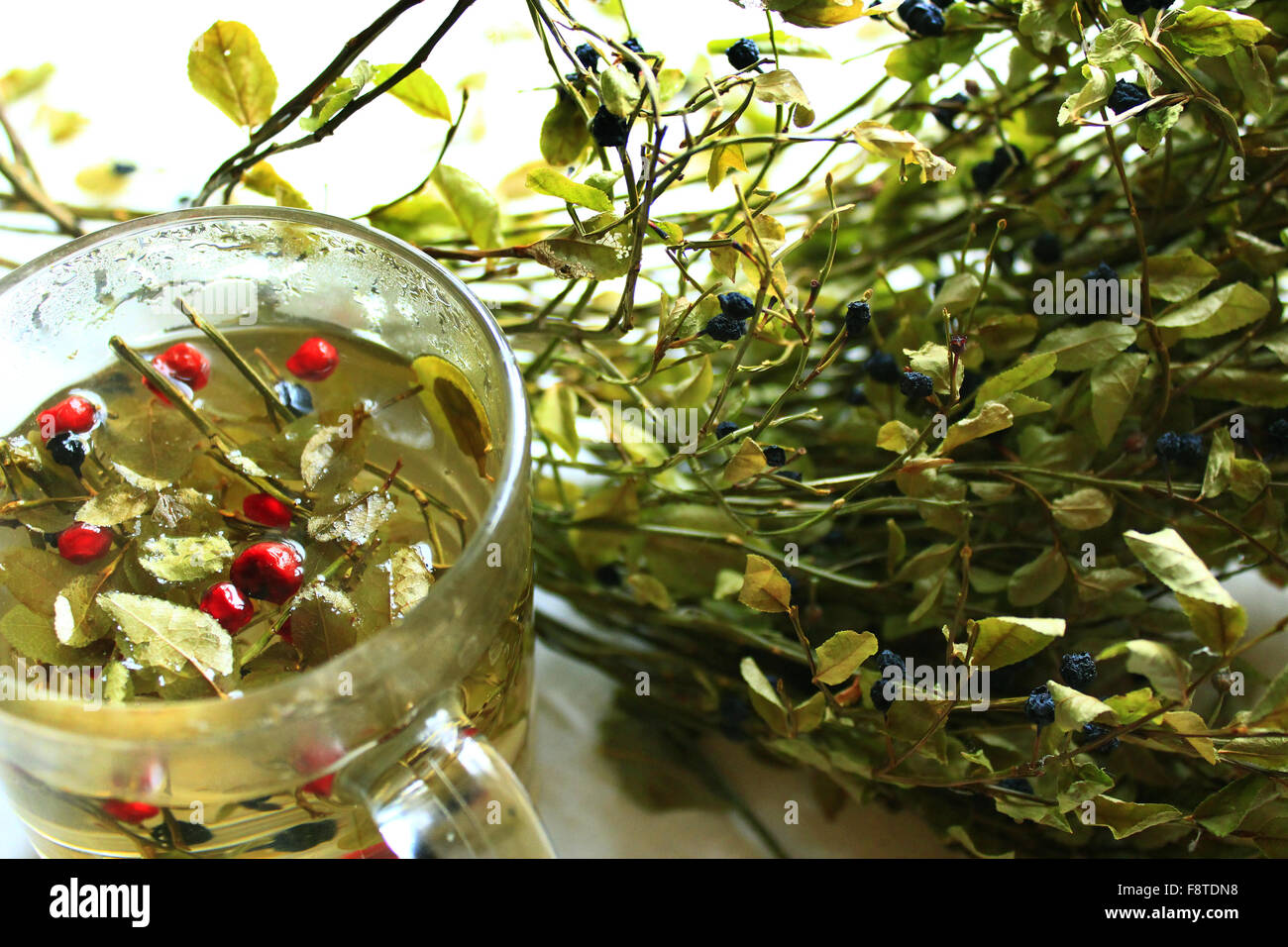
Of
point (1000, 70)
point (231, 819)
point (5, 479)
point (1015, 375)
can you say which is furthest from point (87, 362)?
point (1000, 70)

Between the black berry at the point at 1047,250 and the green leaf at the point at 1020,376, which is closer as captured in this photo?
the green leaf at the point at 1020,376

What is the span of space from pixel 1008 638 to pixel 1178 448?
133mm

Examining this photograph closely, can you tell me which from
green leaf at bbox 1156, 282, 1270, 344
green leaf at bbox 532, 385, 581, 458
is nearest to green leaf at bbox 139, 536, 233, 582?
green leaf at bbox 532, 385, 581, 458

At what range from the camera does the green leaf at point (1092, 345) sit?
0.43 meters

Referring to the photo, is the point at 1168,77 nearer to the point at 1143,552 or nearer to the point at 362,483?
the point at 1143,552

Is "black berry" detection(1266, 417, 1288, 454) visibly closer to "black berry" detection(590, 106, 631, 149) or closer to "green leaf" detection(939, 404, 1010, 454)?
"green leaf" detection(939, 404, 1010, 454)

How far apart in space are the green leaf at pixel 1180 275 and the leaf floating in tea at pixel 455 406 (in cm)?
27

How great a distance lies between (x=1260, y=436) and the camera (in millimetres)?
520

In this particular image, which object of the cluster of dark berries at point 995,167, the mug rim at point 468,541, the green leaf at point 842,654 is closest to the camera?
the mug rim at point 468,541

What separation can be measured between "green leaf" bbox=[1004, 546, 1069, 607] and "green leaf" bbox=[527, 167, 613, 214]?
0.73 feet

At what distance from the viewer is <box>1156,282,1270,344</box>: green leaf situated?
0.44 m

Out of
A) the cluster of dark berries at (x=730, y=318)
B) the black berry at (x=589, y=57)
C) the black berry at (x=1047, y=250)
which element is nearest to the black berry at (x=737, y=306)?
the cluster of dark berries at (x=730, y=318)

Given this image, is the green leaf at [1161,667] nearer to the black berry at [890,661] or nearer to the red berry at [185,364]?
the black berry at [890,661]
